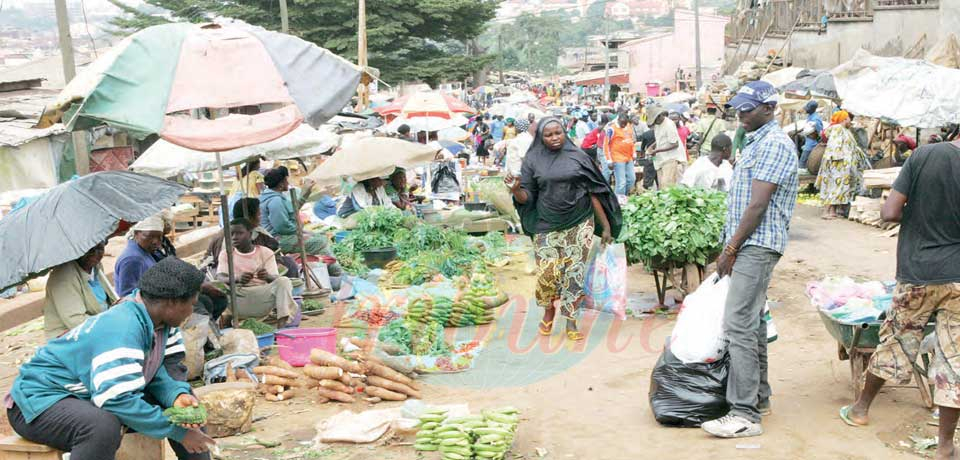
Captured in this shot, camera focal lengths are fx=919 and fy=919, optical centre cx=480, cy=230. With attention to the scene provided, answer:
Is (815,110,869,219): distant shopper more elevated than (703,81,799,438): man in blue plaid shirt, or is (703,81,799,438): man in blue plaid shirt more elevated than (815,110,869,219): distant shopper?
(703,81,799,438): man in blue plaid shirt

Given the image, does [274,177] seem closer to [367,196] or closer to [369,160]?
[369,160]

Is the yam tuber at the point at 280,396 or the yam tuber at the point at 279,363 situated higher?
the yam tuber at the point at 279,363

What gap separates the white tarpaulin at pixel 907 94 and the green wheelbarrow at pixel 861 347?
9423 mm

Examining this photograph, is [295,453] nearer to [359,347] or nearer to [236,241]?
[359,347]

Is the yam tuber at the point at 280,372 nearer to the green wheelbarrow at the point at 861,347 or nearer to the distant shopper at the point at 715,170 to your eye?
the green wheelbarrow at the point at 861,347

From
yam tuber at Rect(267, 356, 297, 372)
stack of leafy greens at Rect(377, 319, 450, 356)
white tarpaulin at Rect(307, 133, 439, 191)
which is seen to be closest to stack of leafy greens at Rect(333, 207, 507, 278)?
white tarpaulin at Rect(307, 133, 439, 191)

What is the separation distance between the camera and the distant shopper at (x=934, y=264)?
4.83 metres

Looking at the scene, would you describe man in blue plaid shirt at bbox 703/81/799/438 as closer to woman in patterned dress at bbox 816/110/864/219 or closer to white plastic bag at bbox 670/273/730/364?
white plastic bag at bbox 670/273/730/364

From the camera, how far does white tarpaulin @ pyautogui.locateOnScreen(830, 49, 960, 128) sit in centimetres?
1395

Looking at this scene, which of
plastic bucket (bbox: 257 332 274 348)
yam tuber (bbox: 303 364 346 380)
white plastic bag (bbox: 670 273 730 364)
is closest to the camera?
white plastic bag (bbox: 670 273 730 364)

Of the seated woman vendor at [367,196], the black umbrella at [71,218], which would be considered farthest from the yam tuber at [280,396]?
the seated woman vendor at [367,196]

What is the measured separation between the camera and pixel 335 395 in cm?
671

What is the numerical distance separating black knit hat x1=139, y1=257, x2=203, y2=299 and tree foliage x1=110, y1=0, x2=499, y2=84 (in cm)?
3322

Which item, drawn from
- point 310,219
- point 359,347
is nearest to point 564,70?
point 310,219
